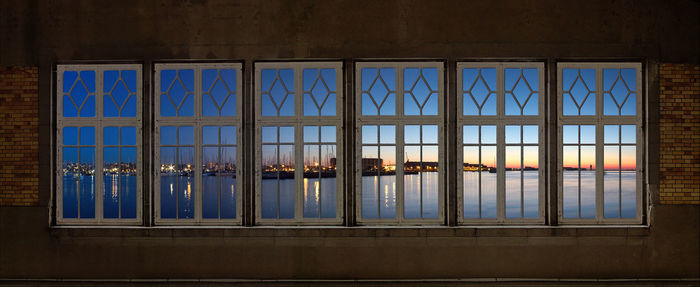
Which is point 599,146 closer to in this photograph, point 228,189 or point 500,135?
point 500,135

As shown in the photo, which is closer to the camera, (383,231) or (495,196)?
(383,231)

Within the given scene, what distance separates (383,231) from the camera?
539 centimetres

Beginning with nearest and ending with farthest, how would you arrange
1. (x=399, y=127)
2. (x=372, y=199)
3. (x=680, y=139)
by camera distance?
(x=372, y=199) → (x=680, y=139) → (x=399, y=127)

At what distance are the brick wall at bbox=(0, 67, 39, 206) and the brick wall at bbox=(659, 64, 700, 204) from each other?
8.16 meters

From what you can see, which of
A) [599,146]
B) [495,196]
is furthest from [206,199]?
[599,146]

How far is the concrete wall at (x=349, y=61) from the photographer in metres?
5.39

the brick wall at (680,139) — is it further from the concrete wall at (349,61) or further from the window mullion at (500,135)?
→ the window mullion at (500,135)

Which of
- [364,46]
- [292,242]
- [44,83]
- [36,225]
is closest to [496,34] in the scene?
[364,46]

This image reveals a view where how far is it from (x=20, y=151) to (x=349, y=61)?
4469 millimetres

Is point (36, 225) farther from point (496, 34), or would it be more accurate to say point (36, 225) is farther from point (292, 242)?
point (496, 34)

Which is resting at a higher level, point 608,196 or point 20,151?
point 20,151

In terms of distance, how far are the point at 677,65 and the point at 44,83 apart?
27.2 feet

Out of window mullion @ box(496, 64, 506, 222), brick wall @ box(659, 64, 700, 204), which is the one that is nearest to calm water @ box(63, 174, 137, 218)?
window mullion @ box(496, 64, 506, 222)

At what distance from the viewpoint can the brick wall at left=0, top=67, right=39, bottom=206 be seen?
18.1 ft
